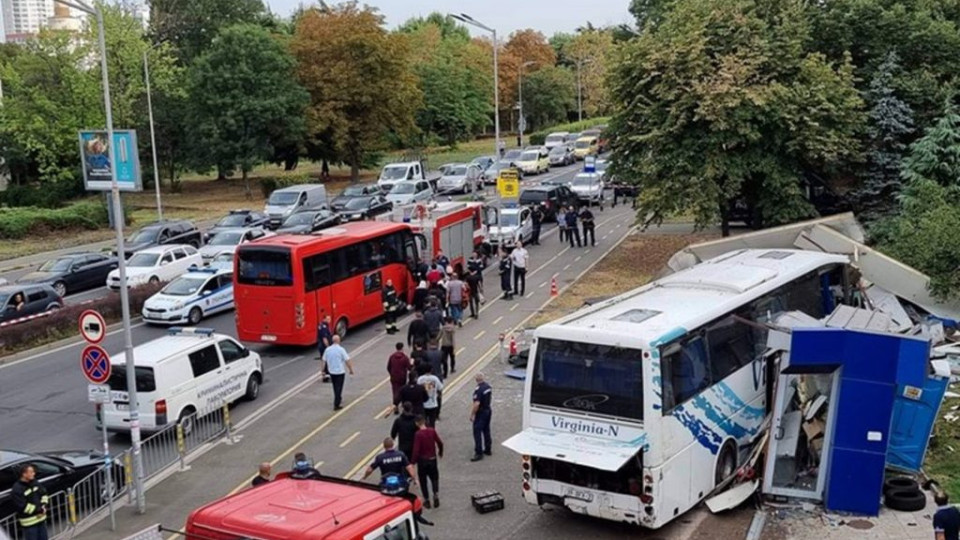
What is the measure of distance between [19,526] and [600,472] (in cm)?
781

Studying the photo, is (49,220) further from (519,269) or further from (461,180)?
(519,269)

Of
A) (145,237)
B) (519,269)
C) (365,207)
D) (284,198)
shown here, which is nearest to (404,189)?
(365,207)

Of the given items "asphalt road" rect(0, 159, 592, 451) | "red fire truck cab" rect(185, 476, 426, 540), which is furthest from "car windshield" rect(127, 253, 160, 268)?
"red fire truck cab" rect(185, 476, 426, 540)

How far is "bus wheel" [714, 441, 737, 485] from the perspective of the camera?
14711 millimetres

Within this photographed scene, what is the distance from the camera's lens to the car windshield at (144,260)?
34.7m

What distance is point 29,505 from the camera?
1281cm

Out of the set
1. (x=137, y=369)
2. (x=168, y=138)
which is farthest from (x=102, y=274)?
(x=168, y=138)

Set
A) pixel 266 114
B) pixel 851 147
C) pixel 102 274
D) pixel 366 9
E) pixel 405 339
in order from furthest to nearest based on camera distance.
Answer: pixel 366 9, pixel 266 114, pixel 102 274, pixel 851 147, pixel 405 339

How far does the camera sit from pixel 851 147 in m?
32.1

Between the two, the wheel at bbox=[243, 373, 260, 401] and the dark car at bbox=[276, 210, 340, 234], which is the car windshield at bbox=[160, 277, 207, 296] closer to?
the wheel at bbox=[243, 373, 260, 401]

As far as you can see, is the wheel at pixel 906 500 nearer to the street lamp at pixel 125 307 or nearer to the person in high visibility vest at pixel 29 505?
the street lamp at pixel 125 307

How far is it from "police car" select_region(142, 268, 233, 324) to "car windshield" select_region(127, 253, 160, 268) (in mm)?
4461

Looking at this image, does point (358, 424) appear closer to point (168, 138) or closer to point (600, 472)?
point (600, 472)

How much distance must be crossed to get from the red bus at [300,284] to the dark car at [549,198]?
19.3m
